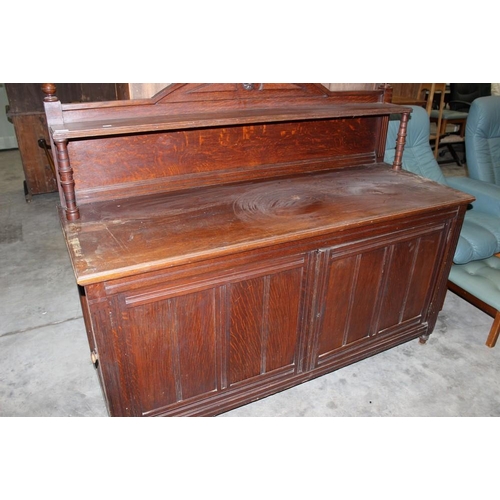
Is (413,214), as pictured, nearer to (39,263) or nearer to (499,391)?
(499,391)

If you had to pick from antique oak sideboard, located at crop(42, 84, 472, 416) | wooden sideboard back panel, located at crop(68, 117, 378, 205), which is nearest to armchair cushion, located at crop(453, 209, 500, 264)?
antique oak sideboard, located at crop(42, 84, 472, 416)

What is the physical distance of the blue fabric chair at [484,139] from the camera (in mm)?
3085

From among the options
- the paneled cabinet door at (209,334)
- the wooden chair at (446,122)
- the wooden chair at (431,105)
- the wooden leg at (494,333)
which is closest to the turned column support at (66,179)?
the paneled cabinet door at (209,334)

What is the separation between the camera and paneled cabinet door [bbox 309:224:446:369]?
1.83 metres

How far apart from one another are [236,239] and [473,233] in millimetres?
1720

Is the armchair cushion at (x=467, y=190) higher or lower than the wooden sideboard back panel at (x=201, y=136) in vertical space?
lower

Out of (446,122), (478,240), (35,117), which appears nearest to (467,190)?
(478,240)

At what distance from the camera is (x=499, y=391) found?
2109mm

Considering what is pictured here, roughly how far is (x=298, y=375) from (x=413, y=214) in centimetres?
88

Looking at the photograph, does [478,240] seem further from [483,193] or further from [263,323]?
[263,323]

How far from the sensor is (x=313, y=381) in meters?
2.15

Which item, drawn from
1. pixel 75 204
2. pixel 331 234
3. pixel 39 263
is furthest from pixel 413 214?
pixel 39 263

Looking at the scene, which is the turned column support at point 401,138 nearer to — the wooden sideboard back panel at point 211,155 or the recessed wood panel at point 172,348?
Result: the wooden sideboard back panel at point 211,155

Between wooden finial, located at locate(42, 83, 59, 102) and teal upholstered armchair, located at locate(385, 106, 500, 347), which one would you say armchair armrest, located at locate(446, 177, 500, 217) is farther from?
wooden finial, located at locate(42, 83, 59, 102)
